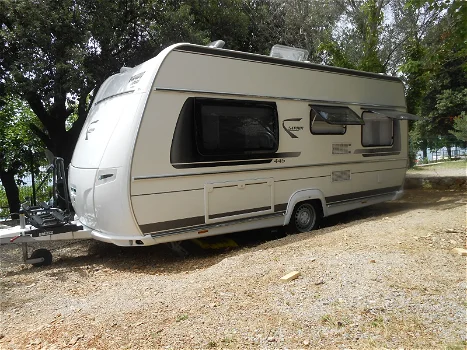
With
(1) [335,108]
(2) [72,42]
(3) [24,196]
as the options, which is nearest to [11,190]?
(3) [24,196]

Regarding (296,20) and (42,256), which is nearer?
(42,256)

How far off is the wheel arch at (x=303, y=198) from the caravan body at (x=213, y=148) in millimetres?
17

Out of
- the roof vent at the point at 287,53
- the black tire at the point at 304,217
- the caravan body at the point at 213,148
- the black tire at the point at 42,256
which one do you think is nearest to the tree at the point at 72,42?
the caravan body at the point at 213,148

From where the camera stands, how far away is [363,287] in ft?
11.9

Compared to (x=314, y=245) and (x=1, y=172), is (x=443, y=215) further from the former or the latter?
(x=1, y=172)

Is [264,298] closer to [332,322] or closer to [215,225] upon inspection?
[332,322]

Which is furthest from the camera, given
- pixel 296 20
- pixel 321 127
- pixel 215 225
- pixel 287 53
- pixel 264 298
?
pixel 296 20

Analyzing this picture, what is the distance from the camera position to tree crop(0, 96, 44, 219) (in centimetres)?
959

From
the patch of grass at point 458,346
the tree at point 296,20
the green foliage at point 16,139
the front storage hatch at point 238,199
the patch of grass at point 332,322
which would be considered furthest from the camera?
the tree at point 296,20

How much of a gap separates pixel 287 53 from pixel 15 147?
6956 millimetres

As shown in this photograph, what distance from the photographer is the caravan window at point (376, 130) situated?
805cm

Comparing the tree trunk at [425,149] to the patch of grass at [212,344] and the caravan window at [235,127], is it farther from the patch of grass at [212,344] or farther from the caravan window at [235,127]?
the patch of grass at [212,344]

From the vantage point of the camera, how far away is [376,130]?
8.34 metres

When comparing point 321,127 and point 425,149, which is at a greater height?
point 321,127
